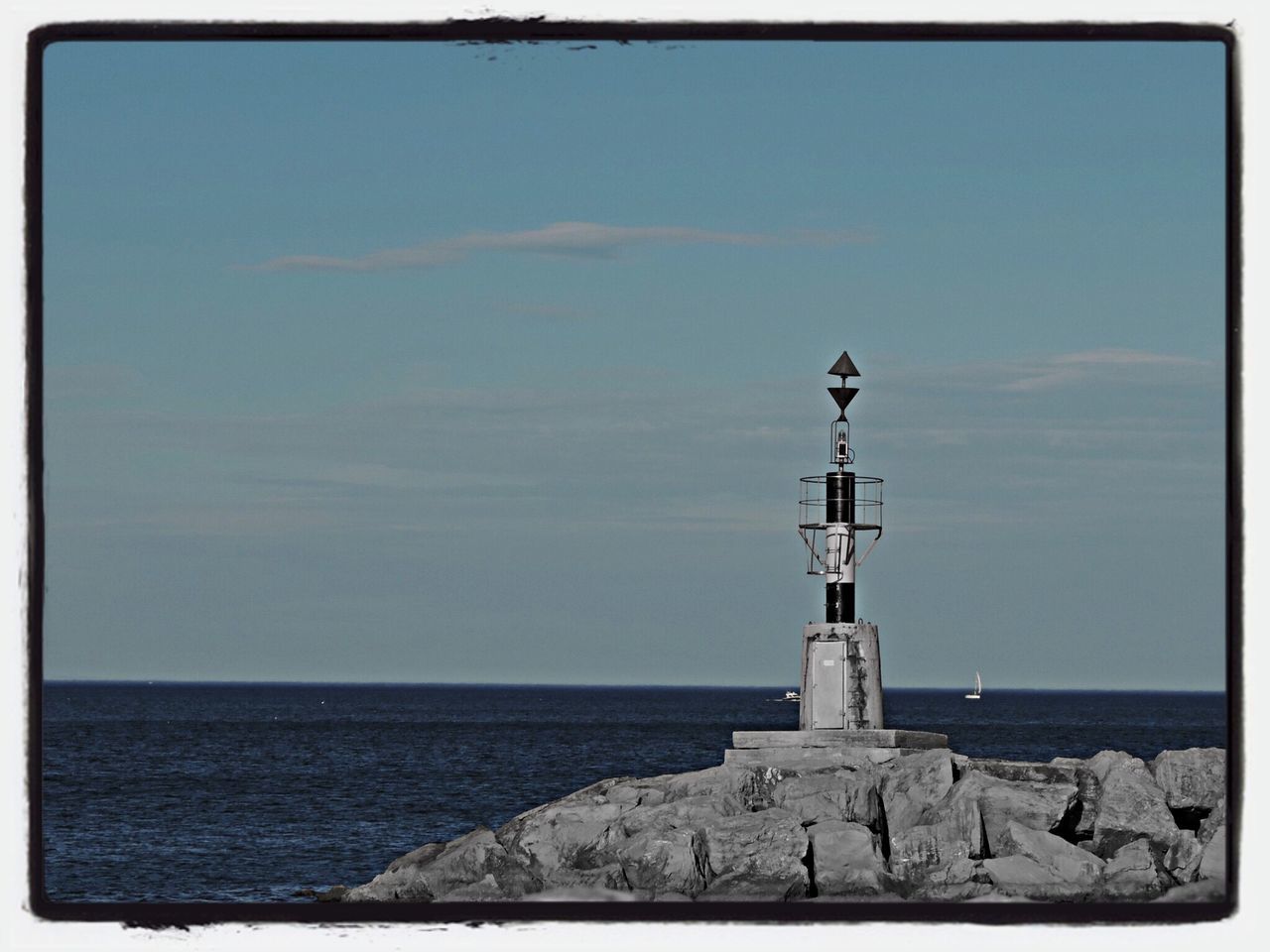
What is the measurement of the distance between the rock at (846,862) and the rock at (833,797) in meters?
1.00

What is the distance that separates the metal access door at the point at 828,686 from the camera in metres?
19.9

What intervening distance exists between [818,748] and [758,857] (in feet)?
13.4

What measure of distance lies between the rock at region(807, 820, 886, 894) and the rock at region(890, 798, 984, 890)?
0.61ft

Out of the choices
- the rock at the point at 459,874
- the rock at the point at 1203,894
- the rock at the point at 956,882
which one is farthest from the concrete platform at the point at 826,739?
the rock at the point at 1203,894

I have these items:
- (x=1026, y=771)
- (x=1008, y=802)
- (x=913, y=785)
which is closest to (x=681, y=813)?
(x=913, y=785)

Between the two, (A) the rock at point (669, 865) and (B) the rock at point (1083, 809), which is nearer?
(A) the rock at point (669, 865)

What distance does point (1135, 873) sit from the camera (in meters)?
15.5

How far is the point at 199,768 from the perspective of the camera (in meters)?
56.8

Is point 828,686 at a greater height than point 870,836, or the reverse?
point 828,686

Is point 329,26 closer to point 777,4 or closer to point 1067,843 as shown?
point 777,4

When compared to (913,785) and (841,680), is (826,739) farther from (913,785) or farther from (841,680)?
(913,785)

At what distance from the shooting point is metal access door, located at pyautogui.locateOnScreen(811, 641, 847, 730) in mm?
19906

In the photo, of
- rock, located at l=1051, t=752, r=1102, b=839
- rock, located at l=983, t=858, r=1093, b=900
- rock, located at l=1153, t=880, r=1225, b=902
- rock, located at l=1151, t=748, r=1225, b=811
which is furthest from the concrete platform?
rock, located at l=1153, t=880, r=1225, b=902

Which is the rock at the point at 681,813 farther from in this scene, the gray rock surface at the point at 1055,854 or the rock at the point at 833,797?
the gray rock surface at the point at 1055,854
